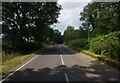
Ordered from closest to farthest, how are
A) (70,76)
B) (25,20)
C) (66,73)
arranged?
(70,76)
(66,73)
(25,20)

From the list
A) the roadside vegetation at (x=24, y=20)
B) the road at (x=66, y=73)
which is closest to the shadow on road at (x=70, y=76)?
the road at (x=66, y=73)

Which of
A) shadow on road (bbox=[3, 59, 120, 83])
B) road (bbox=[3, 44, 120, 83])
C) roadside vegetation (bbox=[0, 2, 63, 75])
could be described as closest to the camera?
shadow on road (bbox=[3, 59, 120, 83])

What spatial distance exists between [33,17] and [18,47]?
6429mm

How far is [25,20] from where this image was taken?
5375 centimetres

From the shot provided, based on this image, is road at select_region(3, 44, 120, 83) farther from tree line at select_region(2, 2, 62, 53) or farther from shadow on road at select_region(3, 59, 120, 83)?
tree line at select_region(2, 2, 62, 53)

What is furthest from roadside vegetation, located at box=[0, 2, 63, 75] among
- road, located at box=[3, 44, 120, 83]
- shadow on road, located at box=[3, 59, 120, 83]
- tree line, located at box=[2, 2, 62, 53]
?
shadow on road, located at box=[3, 59, 120, 83]

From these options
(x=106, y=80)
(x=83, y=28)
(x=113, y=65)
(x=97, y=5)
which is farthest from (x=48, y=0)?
(x=83, y=28)

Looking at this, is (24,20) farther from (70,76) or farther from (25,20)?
(70,76)

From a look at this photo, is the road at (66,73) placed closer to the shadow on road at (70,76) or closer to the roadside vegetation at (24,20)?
the shadow on road at (70,76)

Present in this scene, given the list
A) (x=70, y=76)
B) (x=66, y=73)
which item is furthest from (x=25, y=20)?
(x=70, y=76)

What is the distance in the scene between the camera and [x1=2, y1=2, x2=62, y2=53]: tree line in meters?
52.8

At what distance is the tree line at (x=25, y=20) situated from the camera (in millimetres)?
52844

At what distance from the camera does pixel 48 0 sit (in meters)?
54.7

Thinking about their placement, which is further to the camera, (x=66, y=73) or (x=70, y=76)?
(x=66, y=73)
